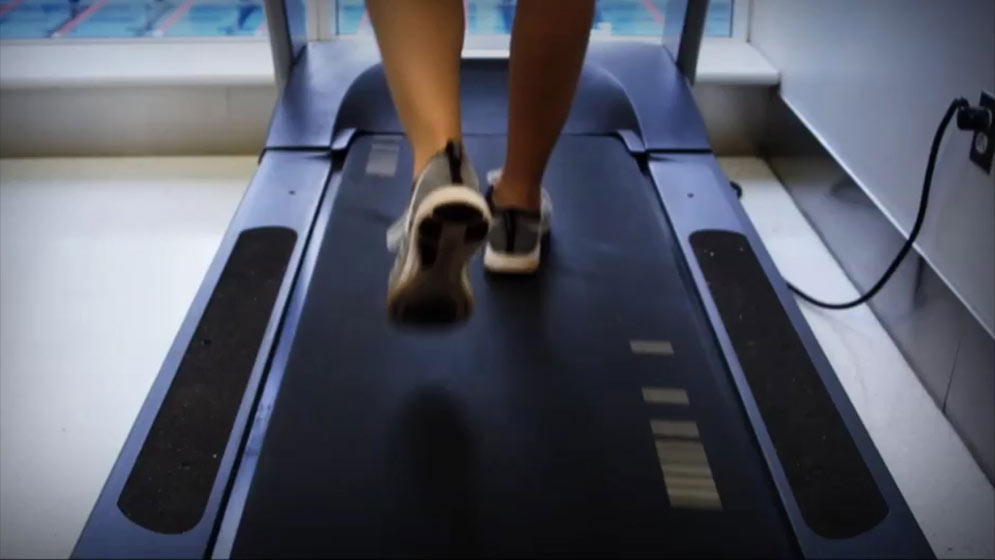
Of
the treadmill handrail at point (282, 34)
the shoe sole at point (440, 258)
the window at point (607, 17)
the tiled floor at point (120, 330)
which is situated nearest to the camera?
the shoe sole at point (440, 258)

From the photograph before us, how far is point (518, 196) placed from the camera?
1.33 metres

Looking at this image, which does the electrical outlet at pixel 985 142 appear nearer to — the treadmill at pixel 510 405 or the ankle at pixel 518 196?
the treadmill at pixel 510 405

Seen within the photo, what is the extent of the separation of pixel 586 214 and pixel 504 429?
0.58 meters

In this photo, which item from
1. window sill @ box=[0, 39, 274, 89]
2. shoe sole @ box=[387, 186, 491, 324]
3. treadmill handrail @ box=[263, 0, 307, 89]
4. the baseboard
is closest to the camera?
shoe sole @ box=[387, 186, 491, 324]

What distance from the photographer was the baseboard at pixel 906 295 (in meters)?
1.37

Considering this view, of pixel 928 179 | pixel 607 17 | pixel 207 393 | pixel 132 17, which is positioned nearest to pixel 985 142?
pixel 928 179

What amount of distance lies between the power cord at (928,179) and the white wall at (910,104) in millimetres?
21

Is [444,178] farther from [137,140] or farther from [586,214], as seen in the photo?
[137,140]

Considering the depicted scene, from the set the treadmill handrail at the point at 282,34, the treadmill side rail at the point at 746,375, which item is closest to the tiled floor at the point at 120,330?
the treadmill side rail at the point at 746,375

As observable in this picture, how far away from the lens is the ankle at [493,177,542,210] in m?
1.32

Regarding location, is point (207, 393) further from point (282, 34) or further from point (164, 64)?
point (164, 64)

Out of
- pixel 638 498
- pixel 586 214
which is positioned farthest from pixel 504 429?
pixel 586 214

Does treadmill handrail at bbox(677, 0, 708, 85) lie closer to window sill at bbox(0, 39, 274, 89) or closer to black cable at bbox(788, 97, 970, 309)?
black cable at bbox(788, 97, 970, 309)

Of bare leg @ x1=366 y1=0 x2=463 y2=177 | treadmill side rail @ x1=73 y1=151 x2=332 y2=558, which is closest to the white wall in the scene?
bare leg @ x1=366 y1=0 x2=463 y2=177
